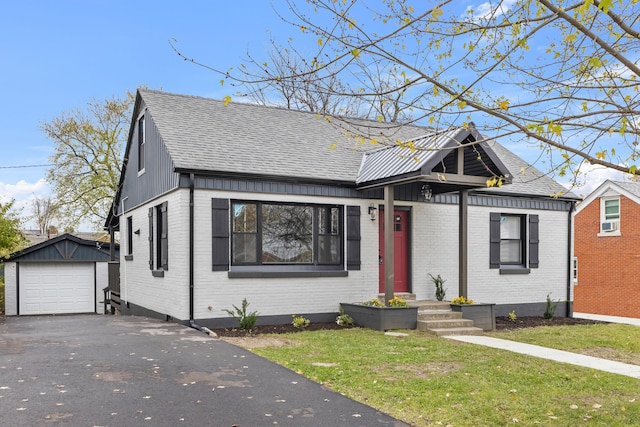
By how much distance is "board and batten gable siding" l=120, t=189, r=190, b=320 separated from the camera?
12531mm

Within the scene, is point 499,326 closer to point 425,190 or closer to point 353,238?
point 425,190

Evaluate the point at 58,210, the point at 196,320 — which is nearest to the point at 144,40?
the point at 196,320

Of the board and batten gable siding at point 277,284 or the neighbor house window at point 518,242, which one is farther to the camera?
the neighbor house window at point 518,242

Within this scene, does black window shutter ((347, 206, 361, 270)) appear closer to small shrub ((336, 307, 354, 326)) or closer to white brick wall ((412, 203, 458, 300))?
small shrub ((336, 307, 354, 326))

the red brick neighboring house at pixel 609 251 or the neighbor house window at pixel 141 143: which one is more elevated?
the neighbor house window at pixel 141 143

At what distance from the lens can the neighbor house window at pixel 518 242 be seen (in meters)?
16.9

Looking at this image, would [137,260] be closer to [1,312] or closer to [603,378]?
[1,312]

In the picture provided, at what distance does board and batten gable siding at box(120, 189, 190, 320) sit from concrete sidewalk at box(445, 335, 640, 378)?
5824 millimetres

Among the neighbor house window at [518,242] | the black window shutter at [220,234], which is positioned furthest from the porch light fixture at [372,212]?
the neighbor house window at [518,242]

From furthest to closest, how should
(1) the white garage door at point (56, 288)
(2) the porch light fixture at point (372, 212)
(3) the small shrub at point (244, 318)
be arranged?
(1) the white garage door at point (56, 288) → (2) the porch light fixture at point (372, 212) → (3) the small shrub at point (244, 318)

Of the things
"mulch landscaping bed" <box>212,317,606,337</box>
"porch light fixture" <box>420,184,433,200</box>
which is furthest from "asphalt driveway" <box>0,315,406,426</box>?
"porch light fixture" <box>420,184,433,200</box>

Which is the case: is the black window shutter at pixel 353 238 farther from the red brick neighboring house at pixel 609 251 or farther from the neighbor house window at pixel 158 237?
the red brick neighboring house at pixel 609 251

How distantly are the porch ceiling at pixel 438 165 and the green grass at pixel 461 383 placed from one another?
146 inches

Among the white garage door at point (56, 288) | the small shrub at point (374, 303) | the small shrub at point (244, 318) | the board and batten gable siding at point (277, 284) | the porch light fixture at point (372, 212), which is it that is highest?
the porch light fixture at point (372, 212)
